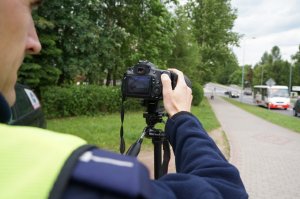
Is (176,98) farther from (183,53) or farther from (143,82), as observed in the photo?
(183,53)

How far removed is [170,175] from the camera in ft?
3.24

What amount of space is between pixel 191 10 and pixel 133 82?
4159cm

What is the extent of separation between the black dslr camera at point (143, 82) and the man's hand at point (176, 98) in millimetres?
649

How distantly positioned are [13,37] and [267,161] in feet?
31.6

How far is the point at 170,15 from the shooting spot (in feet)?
70.6

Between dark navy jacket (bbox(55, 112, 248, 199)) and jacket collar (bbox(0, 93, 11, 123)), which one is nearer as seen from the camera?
dark navy jacket (bbox(55, 112, 248, 199))

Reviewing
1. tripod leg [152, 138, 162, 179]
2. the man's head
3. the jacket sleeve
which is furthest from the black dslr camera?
the man's head

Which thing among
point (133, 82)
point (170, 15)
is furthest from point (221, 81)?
point (133, 82)

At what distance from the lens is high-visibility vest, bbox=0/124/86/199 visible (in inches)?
24.0

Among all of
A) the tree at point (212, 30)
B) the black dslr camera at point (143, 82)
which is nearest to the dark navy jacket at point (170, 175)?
the black dslr camera at point (143, 82)

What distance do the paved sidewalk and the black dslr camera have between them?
483cm

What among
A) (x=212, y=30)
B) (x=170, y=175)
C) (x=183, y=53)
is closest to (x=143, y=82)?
(x=170, y=175)

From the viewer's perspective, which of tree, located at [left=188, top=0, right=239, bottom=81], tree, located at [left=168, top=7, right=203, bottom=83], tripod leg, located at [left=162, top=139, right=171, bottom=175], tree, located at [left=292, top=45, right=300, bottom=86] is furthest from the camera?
tree, located at [left=292, top=45, right=300, bottom=86]

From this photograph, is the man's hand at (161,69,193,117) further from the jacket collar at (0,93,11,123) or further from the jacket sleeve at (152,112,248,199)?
the jacket collar at (0,93,11,123)
